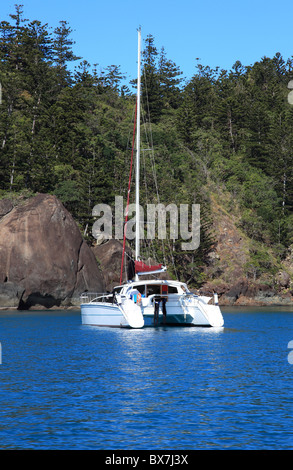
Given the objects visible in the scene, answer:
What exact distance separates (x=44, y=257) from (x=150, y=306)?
20041 mm

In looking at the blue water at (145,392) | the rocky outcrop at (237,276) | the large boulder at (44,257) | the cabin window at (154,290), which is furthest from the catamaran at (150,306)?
the rocky outcrop at (237,276)

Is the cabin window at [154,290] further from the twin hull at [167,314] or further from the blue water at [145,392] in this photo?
the blue water at [145,392]

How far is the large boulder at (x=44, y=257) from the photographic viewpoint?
55.0 metres

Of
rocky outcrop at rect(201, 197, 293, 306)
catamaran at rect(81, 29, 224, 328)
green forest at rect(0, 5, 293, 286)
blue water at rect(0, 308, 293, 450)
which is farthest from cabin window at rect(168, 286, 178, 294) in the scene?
rocky outcrop at rect(201, 197, 293, 306)

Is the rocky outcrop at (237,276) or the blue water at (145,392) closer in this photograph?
the blue water at (145,392)

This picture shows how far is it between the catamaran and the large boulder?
1708 centimetres

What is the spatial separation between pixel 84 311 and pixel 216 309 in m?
8.96

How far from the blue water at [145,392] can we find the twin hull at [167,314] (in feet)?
8.45

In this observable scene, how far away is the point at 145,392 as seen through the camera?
18.4 meters

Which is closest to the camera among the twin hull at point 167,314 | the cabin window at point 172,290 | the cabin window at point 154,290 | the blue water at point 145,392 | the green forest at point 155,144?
the blue water at point 145,392

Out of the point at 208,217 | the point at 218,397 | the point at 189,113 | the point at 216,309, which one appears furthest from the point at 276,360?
the point at 189,113

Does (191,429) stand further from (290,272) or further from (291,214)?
(291,214)

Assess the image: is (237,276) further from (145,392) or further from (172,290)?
(145,392)

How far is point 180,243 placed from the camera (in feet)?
227
